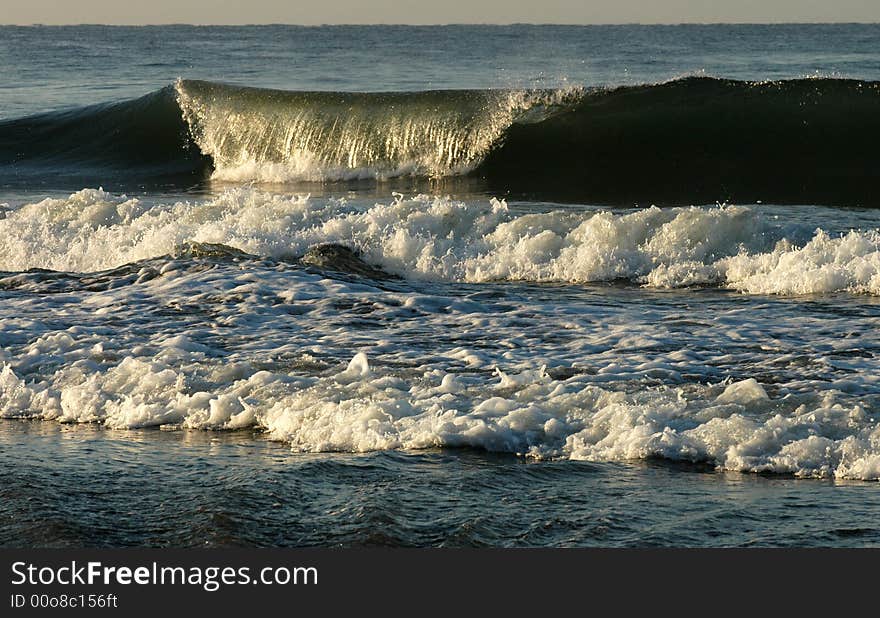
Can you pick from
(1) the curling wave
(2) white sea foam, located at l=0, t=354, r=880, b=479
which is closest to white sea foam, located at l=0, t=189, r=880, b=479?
(2) white sea foam, located at l=0, t=354, r=880, b=479

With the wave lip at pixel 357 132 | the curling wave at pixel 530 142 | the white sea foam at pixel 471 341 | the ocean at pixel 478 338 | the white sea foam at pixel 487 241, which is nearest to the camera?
the ocean at pixel 478 338

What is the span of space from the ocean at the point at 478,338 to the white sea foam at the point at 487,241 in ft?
0.11

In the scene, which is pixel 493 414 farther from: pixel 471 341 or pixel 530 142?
pixel 530 142

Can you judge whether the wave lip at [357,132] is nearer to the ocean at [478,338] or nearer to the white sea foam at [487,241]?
the ocean at [478,338]

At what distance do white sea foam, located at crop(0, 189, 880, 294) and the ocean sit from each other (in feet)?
0.11

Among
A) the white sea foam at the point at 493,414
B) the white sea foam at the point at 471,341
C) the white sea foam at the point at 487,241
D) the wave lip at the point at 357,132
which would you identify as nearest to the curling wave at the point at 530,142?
the wave lip at the point at 357,132

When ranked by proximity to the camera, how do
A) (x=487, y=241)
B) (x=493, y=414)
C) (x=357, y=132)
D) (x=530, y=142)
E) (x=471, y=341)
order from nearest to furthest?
(x=493, y=414), (x=471, y=341), (x=487, y=241), (x=530, y=142), (x=357, y=132)

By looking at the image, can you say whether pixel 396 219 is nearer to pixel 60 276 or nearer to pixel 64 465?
pixel 60 276

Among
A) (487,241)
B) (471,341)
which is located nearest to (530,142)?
(487,241)

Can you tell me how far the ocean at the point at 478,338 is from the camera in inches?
215

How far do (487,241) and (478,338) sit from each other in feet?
13.9

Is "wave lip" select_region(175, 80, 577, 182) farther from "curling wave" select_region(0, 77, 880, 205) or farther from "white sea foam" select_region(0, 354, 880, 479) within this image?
"white sea foam" select_region(0, 354, 880, 479)

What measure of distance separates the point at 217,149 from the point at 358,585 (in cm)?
2021

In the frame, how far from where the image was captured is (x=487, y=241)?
12906 millimetres
